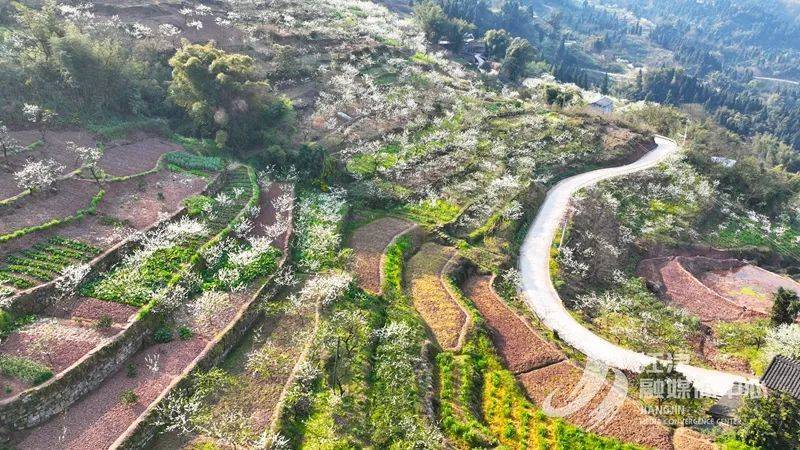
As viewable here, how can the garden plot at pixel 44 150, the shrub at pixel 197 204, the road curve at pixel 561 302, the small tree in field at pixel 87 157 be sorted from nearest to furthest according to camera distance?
the road curve at pixel 561 302 < the garden plot at pixel 44 150 < the shrub at pixel 197 204 < the small tree in field at pixel 87 157

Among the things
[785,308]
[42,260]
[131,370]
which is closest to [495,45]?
[785,308]

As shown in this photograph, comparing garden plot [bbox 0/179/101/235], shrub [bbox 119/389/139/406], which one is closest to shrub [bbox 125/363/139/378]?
shrub [bbox 119/389/139/406]

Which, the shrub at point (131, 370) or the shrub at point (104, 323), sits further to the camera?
the shrub at point (104, 323)

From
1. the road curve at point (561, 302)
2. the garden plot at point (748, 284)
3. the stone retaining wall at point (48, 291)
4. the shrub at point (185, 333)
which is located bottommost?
the garden plot at point (748, 284)

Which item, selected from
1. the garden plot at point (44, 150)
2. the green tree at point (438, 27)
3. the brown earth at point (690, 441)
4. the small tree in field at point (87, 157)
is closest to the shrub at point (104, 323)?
the garden plot at point (44, 150)

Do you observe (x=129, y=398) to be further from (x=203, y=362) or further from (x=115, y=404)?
(x=203, y=362)

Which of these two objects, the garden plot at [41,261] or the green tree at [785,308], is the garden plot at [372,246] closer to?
the garden plot at [41,261]
